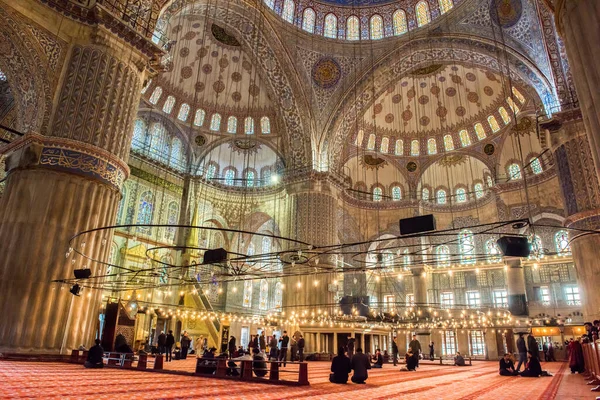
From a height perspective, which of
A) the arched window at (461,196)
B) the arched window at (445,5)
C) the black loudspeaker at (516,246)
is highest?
the arched window at (445,5)

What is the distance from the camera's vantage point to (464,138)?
2214 cm

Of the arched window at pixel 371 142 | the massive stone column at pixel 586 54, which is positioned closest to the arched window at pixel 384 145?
the arched window at pixel 371 142

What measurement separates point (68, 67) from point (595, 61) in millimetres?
9541

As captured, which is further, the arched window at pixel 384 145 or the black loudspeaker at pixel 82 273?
Result: the arched window at pixel 384 145

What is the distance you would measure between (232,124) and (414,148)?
10.0 metres

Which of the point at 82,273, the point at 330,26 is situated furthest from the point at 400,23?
the point at 82,273

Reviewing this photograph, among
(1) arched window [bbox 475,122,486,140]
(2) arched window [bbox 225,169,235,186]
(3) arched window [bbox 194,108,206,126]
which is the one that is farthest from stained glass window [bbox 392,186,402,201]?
(3) arched window [bbox 194,108,206,126]

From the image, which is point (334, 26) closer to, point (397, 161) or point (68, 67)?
point (397, 161)

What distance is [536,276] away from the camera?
19297 mm

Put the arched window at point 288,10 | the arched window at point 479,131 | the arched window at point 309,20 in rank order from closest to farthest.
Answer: the arched window at point 288,10 → the arched window at point 309,20 → the arched window at point 479,131

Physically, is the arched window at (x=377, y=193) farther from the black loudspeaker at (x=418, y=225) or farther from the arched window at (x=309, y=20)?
the black loudspeaker at (x=418, y=225)

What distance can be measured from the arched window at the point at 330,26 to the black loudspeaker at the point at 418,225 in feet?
45.1

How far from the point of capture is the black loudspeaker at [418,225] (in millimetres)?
6620

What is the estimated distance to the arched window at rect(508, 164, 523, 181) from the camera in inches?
788
